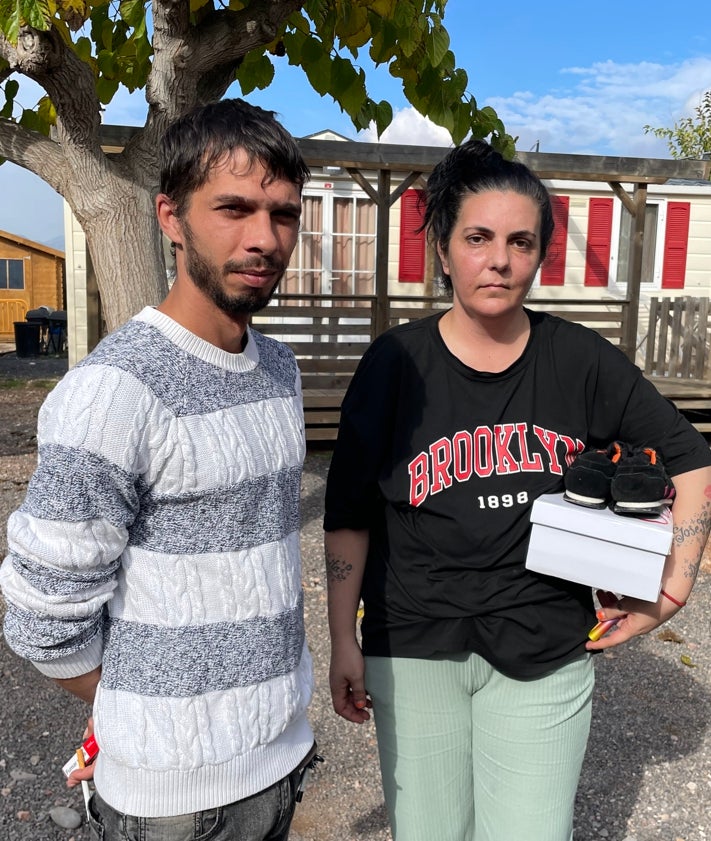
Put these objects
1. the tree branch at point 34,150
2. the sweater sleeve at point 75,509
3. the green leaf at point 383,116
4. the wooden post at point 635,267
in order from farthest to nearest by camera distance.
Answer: the wooden post at point 635,267
the green leaf at point 383,116
the tree branch at point 34,150
the sweater sleeve at point 75,509

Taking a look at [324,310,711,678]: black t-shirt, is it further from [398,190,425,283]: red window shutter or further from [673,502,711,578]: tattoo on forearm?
[398,190,425,283]: red window shutter

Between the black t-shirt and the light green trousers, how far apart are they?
6 cm

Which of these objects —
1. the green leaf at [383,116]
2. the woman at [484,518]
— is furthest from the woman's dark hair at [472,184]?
the green leaf at [383,116]

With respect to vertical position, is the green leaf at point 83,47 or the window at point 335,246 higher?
the green leaf at point 83,47

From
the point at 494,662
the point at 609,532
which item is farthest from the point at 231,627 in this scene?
the point at 609,532

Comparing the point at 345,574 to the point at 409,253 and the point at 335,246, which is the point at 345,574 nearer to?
the point at 409,253

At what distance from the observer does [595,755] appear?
3504 mm

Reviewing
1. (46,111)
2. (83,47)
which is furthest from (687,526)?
(46,111)

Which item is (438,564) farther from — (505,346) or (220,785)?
(220,785)

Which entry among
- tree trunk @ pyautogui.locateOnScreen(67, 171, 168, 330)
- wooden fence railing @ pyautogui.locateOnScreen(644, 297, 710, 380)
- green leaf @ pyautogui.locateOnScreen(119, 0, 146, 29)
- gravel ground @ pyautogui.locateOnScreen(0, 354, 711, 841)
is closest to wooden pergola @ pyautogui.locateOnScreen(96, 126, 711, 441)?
wooden fence railing @ pyautogui.locateOnScreen(644, 297, 710, 380)

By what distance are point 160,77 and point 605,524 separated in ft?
12.3

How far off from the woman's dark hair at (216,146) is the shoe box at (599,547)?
90cm

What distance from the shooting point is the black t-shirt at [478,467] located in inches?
70.0

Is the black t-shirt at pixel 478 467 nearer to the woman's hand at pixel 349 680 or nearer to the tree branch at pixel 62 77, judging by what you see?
the woman's hand at pixel 349 680
